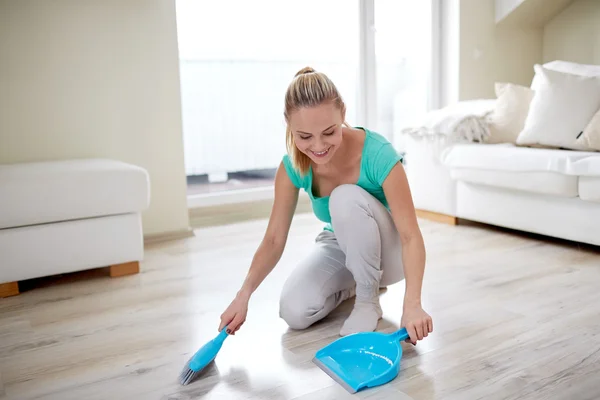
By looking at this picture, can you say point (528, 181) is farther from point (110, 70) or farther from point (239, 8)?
point (239, 8)

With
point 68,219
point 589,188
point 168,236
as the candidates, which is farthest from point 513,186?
point 68,219

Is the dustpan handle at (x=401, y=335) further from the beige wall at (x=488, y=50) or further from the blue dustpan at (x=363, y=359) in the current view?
the beige wall at (x=488, y=50)

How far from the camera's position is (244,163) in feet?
12.8

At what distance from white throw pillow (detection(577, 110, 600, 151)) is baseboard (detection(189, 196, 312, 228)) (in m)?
1.55

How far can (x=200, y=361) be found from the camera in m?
Answer: 1.35

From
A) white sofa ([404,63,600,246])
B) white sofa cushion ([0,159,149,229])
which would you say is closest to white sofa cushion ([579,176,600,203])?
white sofa ([404,63,600,246])

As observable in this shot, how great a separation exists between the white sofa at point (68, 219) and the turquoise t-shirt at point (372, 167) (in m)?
0.86

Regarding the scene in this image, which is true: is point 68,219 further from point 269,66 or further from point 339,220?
point 269,66

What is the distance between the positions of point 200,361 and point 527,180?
1.72 m

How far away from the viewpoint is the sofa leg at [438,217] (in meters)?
2.97

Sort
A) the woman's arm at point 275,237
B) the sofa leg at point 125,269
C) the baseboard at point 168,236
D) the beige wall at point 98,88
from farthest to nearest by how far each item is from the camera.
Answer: the baseboard at point 168,236, the beige wall at point 98,88, the sofa leg at point 125,269, the woman's arm at point 275,237

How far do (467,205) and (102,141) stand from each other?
176 centimetres

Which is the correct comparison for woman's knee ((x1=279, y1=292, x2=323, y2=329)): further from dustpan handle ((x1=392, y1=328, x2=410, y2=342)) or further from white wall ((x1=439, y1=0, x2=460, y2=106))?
white wall ((x1=439, y1=0, x2=460, y2=106))

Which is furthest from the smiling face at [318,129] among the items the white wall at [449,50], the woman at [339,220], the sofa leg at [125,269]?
the white wall at [449,50]
